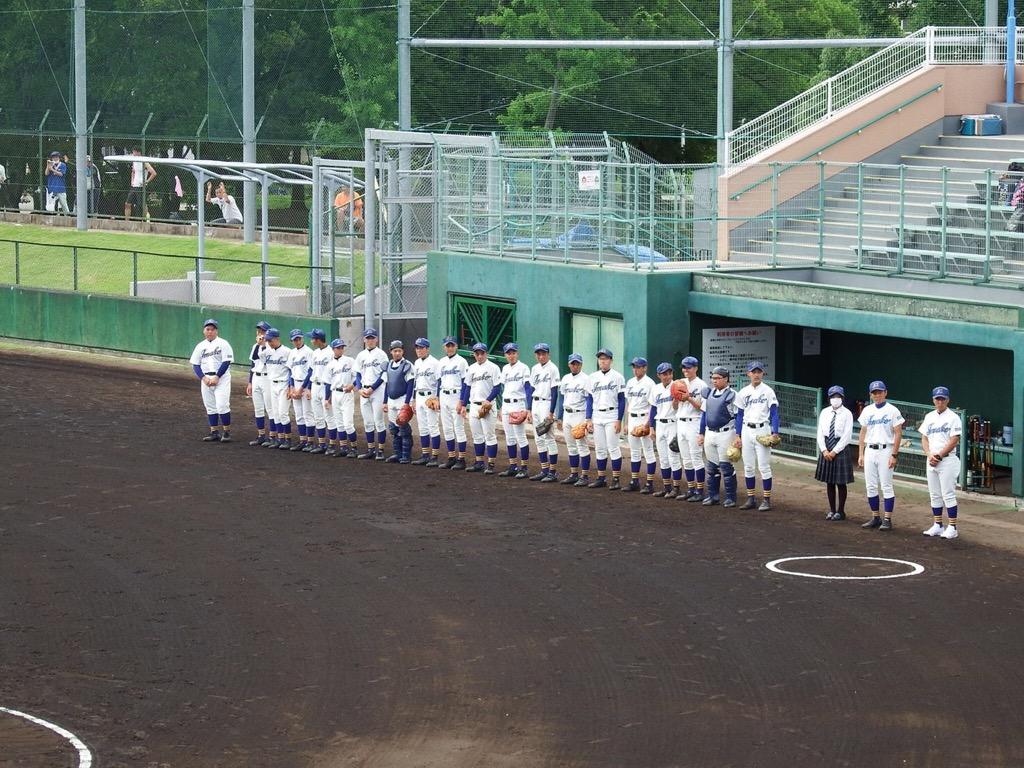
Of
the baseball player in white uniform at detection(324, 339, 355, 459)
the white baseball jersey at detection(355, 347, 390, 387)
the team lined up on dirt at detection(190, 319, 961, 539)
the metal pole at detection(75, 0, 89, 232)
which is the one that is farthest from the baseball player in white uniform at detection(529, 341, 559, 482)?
the metal pole at detection(75, 0, 89, 232)

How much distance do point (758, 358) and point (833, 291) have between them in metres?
2.33

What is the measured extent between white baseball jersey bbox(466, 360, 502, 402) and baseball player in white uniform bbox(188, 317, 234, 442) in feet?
12.6

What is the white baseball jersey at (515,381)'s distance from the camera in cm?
2150

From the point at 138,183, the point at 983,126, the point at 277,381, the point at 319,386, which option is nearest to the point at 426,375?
the point at 319,386

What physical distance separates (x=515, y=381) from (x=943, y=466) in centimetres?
582

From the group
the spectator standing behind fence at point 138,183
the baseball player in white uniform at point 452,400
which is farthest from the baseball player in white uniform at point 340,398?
the spectator standing behind fence at point 138,183

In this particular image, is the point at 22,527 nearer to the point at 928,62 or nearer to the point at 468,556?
the point at 468,556

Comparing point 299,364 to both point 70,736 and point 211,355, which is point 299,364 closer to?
point 211,355

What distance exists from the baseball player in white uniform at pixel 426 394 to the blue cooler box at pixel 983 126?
34.5 feet

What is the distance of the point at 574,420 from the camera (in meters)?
21.0

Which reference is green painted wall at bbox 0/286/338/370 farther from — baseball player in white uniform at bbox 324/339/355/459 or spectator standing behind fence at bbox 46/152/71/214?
spectator standing behind fence at bbox 46/152/71/214

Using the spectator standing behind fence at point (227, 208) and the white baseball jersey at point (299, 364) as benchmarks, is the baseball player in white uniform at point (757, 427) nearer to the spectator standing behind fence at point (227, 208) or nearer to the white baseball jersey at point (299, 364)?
the white baseball jersey at point (299, 364)

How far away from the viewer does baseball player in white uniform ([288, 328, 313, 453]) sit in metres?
23.2

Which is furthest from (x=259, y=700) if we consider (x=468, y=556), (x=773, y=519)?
(x=773, y=519)
